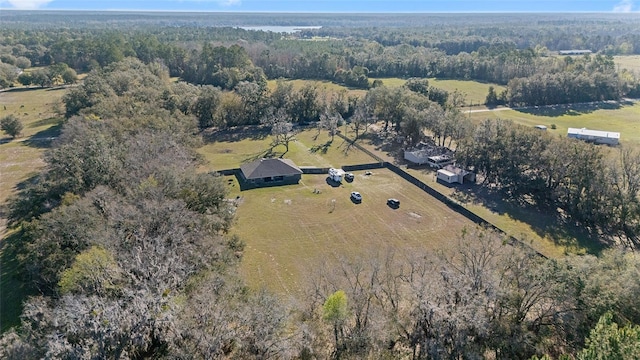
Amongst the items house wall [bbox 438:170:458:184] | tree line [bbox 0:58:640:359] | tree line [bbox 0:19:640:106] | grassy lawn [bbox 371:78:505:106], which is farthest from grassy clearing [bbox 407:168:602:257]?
tree line [bbox 0:19:640:106]

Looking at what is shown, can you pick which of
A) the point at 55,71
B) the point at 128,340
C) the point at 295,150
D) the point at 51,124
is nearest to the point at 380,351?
the point at 128,340

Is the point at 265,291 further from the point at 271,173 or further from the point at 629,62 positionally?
the point at 629,62

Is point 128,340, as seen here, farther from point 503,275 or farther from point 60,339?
point 503,275

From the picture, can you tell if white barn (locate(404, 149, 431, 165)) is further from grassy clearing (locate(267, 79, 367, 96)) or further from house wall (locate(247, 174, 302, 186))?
grassy clearing (locate(267, 79, 367, 96))

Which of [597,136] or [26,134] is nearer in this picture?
[597,136]

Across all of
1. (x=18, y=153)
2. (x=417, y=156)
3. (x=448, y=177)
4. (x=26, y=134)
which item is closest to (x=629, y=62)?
(x=417, y=156)
